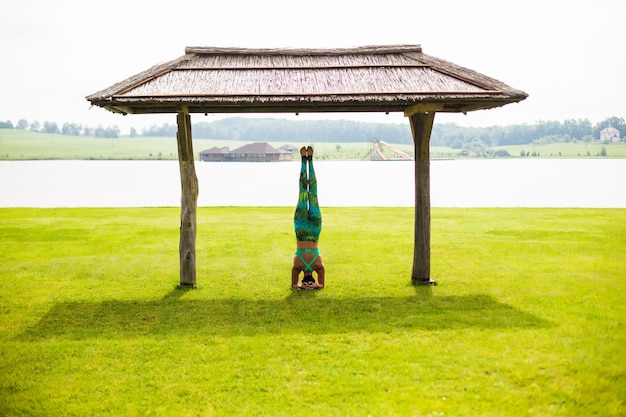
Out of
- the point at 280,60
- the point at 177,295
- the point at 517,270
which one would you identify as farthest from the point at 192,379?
the point at 517,270

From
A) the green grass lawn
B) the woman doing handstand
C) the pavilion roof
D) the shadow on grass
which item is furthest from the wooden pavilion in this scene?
the green grass lawn

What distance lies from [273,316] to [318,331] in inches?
38.8

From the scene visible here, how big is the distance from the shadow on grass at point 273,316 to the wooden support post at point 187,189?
33.5 inches

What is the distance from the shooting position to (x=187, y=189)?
9.70m

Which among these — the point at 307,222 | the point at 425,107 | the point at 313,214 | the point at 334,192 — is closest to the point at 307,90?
the point at 425,107

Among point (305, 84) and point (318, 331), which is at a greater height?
point (305, 84)

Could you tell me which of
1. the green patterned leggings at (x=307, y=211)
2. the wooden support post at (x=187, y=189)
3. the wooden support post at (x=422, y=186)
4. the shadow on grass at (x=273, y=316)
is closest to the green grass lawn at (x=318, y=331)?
the shadow on grass at (x=273, y=316)

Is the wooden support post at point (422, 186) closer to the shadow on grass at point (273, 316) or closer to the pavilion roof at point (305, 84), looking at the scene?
the pavilion roof at point (305, 84)

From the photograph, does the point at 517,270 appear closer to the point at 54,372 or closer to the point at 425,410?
the point at 425,410

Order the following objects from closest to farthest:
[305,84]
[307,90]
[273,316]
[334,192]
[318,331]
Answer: [318,331] → [273,316] → [307,90] → [305,84] → [334,192]

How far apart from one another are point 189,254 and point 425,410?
18.7 ft

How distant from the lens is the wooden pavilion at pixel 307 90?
28.8 feet

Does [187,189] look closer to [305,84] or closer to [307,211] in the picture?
[307,211]

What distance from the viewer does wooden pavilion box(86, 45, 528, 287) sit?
28.8 feet
